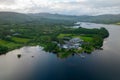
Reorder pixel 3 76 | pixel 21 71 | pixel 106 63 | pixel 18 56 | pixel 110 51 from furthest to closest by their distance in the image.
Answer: pixel 110 51
pixel 18 56
pixel 106 63
pixel 21 71
pixel 3 76

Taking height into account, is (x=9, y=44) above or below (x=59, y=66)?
below

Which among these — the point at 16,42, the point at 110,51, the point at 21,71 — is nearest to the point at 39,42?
the point at 16,42

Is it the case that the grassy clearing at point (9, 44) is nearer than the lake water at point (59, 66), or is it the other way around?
the lake water at point (59, 66)

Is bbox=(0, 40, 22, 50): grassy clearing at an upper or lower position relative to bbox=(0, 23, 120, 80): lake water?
lower

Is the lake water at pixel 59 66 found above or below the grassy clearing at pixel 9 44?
above

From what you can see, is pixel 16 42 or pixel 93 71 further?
pixel 16 42

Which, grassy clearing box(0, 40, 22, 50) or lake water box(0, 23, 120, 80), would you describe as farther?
grassy clearing box(0, 40, 22, 50)

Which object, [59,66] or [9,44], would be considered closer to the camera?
[59,66]

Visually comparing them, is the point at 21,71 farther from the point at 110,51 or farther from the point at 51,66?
the point at 110,51
